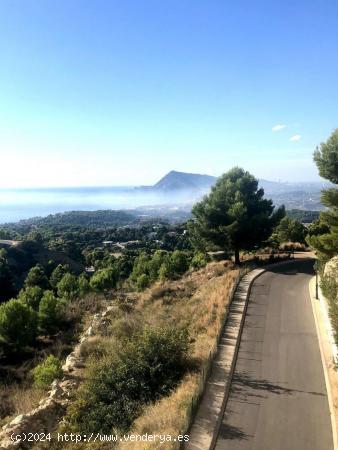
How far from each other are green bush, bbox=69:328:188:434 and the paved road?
169cm

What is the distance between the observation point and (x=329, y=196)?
1538 cm

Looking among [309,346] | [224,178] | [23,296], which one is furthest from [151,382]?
[23,296]

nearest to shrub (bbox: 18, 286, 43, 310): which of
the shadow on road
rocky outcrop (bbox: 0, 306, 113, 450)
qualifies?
the shadow on road

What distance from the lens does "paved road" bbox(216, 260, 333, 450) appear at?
6891 millimetres

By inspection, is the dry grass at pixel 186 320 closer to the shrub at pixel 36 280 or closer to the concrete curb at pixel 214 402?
the concrete curb at pixel 214 402

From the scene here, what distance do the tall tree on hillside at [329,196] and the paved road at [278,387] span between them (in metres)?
2.58

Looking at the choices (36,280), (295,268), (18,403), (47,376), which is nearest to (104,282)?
(36,280)

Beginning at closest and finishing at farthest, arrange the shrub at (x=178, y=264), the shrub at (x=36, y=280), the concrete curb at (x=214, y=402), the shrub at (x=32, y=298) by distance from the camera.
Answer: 1. the concrete curb at (x=214, y=402)
2. the shrub at (x=32, y=298)
3. the shrub at (x=178, y=264)
4. the shrub at (x=36, y=280)

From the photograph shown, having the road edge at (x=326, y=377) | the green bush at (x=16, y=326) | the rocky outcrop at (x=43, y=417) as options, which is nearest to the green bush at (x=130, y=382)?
the rocky outcrop at (x=43, y=417)

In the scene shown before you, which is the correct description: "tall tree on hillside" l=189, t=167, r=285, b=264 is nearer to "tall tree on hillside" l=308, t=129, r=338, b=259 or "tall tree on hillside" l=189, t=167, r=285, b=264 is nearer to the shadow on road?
the shadow on road

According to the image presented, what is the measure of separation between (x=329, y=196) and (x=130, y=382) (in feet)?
38.0

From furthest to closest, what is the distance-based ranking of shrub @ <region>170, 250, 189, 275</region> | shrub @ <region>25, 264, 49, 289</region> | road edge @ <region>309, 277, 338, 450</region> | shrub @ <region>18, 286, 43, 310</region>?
shrub @ <region>25, 264, 49, 289</region>, shrub @ <region>170, 250, 189, 275</region>, shrub @ <region>18, 286, 43, 310</region>, road edge @ <region>309, 277, 338, 450</region>

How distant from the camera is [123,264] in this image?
195 feet

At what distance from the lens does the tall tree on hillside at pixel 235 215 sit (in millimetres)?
21384
